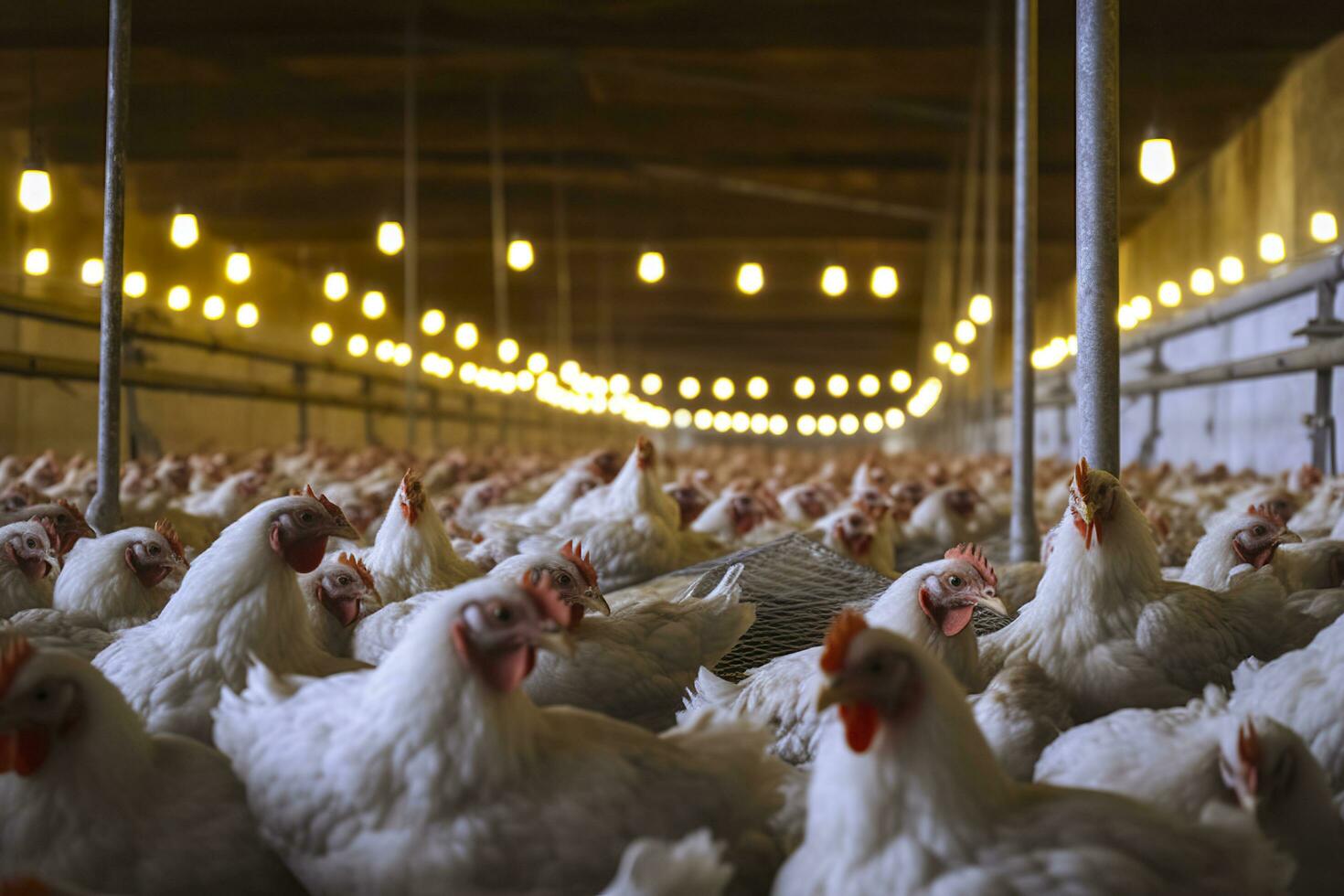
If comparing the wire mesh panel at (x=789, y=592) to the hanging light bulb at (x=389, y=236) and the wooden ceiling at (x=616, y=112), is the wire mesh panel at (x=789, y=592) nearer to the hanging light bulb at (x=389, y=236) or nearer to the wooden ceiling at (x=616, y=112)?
the wooden ceiling at (x=616, y=112)

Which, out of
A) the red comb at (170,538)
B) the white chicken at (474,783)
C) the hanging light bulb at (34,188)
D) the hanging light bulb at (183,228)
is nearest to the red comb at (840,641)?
the white chicken at (474,783)

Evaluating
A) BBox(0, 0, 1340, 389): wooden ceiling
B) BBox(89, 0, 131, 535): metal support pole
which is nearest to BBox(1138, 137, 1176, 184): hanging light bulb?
BBox(0, 0, 1340, 389): wooden ceiling

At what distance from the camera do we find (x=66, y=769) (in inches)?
84.8

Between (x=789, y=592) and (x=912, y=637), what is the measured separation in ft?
3.85

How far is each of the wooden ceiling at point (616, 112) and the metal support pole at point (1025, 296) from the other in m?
4.90

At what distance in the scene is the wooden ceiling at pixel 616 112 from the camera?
10602 mm

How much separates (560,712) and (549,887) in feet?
1.30

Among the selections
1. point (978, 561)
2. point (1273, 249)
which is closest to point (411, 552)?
point (978, 561)

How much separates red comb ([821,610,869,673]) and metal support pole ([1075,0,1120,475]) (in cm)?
230

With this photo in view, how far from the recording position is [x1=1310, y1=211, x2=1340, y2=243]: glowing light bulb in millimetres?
9227

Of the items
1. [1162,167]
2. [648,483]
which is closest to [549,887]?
[648,483]

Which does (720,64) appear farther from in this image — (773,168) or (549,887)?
(549,887)

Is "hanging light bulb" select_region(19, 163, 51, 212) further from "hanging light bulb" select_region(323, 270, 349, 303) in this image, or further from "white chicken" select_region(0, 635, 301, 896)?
"white chicken" select_region(0, 635, 301, 896)

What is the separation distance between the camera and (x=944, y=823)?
71.9 inches
